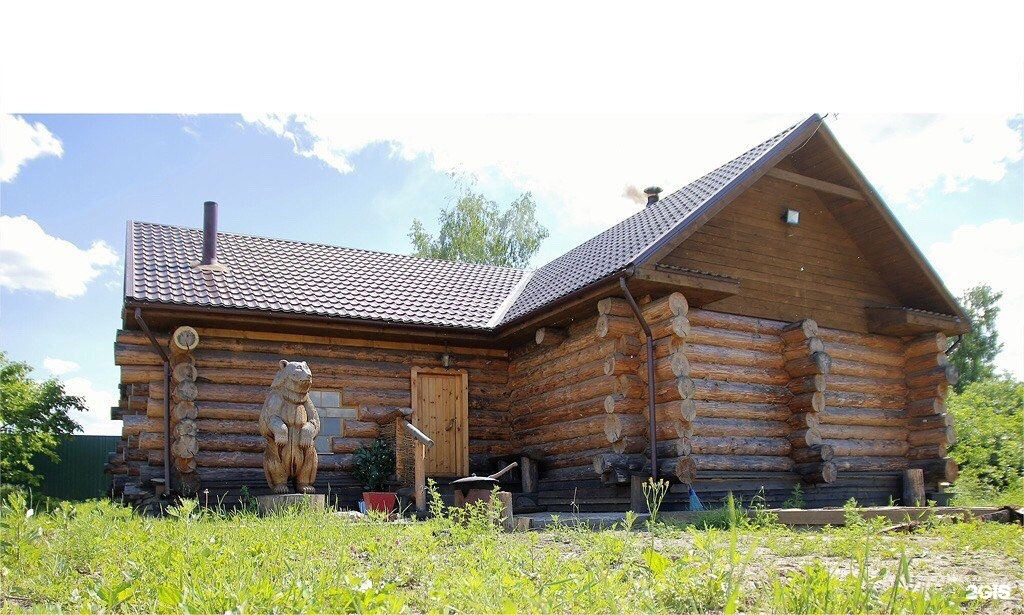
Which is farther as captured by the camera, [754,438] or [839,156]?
[839,156]

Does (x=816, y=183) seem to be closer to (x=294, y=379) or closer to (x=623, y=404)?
(x=623, y=404)

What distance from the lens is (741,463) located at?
476 inches

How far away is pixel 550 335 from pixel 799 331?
3912mm

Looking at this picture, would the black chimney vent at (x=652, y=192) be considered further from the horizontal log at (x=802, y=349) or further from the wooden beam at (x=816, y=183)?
the horizontal log at (x=802, y=349)

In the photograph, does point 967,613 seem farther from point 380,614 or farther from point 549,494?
point 549,494

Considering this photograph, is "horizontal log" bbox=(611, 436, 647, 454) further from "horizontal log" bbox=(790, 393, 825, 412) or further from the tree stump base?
the tree stump base

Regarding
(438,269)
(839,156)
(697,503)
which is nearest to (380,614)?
(697,503)

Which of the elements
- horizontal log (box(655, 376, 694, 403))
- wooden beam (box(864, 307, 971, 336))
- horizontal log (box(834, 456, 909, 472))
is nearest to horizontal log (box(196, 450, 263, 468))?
horizontal log (box(655, 376, 694, 403))

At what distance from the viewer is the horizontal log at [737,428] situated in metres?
11.8

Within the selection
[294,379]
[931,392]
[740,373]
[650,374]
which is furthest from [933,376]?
[294,379]

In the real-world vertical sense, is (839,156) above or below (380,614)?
above

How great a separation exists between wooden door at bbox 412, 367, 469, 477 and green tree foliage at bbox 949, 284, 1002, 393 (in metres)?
23.8

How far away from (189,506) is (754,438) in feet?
30.3

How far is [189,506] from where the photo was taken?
5.24m
